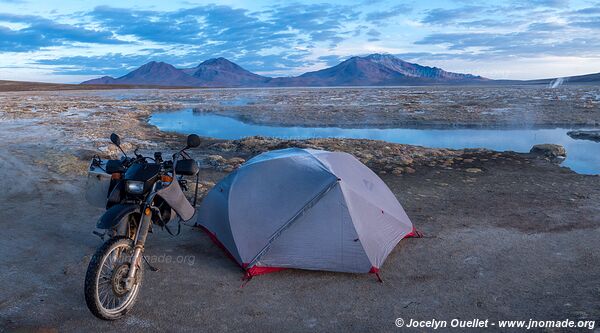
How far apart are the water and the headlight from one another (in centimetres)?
1556

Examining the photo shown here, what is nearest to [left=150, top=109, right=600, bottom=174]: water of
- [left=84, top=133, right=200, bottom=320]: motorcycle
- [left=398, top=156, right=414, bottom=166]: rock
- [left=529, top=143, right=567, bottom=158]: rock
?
[left=529, top=143, right=567, bottom=158]: rock

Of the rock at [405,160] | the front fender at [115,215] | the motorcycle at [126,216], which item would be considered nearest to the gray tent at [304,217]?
the motorcycle at [126,216]

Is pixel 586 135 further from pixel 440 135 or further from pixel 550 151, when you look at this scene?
pixel 550 151

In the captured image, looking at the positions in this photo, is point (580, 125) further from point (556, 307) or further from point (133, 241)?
point (133, 241)

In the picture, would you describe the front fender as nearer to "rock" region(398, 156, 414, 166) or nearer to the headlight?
the headlight

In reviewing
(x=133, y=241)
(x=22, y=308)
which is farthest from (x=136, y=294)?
(x=22, y=308)

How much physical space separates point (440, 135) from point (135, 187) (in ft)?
71.1

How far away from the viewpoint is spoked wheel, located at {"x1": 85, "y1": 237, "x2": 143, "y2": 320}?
14.4 ft

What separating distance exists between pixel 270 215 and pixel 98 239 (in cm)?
298

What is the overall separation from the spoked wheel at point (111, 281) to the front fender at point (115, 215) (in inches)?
6.5

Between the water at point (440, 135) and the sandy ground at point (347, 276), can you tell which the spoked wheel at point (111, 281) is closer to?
the sandy ground at point (347, 276)

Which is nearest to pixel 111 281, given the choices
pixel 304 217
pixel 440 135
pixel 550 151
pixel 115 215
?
pixel 115 215

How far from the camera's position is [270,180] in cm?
680

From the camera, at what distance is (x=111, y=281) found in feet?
15.2
